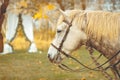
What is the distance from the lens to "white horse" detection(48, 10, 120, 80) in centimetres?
568

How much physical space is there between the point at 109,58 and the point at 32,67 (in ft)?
26.6

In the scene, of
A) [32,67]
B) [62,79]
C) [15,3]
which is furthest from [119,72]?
[15,3]

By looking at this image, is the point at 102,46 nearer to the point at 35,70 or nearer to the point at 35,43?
the point at 35,70

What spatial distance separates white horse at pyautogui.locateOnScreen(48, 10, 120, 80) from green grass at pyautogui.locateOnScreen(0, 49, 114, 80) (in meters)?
5.51

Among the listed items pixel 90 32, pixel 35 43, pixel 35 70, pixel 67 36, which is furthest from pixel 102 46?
pixel 35 43

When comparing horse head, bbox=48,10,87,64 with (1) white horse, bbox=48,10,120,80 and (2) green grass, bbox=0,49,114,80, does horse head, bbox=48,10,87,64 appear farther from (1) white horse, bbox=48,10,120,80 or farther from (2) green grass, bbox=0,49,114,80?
(2) green grass, bbox=0,49,114,80

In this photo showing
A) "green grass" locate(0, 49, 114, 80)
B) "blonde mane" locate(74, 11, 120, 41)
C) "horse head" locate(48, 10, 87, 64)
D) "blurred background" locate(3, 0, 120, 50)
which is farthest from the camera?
"blurred background" locate(3, 0, 120, 50)

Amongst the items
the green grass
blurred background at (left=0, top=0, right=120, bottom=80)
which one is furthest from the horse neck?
the green grass

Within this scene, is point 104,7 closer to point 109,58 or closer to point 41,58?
point 41,58

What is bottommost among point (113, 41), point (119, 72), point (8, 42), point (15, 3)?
point (8, 42)

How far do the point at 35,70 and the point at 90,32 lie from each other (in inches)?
294

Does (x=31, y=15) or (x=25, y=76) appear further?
(x=31, y=15)

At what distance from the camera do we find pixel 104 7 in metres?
22.0

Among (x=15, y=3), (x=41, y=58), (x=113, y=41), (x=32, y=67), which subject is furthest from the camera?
(x=15, y=3)
